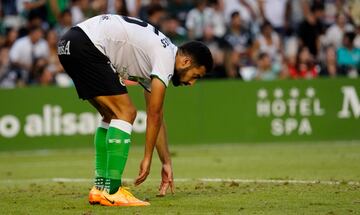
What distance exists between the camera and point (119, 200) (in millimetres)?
9492

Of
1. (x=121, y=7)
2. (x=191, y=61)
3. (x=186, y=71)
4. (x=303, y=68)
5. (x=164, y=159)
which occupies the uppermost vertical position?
(x=191, y=61)

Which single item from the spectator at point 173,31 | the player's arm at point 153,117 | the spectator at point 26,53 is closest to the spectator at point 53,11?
the spectator at point 26,53

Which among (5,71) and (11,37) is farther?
(11,37)

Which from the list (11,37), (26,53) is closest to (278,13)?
(26,53)

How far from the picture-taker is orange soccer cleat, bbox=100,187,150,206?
Result: 9.48 metres

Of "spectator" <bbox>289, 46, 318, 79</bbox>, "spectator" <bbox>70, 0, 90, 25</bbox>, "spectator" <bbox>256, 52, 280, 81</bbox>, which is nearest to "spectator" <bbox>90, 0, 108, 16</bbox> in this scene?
"spectator" <bbox>70, 0, 90, 25</bbox>

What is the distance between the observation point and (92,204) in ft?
31.8

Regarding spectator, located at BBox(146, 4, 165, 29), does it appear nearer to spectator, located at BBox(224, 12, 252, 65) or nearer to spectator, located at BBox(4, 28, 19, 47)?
spectator, located at BBox(224, 12, 252, 65)

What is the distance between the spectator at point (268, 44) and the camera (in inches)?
896

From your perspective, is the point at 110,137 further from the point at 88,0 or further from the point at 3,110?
the point at 88,0

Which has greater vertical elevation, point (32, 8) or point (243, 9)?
point (32, 8)

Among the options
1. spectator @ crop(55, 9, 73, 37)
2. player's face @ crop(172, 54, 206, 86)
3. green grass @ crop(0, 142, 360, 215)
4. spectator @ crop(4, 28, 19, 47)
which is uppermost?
player's face @ crop(172, 54, 206, 86)

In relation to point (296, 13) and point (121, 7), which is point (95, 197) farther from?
point (296, 13)

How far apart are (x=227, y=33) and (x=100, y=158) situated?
13282 mm
